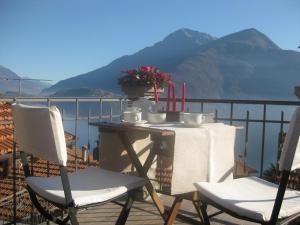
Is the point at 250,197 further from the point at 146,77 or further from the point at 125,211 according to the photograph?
the point at 146,77

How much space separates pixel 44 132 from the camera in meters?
1.60

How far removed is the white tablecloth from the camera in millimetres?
1994

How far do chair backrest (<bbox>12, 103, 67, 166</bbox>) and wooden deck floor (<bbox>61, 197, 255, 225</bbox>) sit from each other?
1294 mm

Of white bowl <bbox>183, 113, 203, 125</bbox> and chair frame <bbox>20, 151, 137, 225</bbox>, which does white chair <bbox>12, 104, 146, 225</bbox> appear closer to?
chair frame <bbox>20, 151, 137, 225</bbox>

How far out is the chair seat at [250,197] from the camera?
5.13 ft

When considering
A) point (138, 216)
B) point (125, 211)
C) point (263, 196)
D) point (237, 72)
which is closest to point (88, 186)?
point (125, 211)

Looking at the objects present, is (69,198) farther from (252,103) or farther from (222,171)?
(252,103)

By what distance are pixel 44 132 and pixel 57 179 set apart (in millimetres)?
565

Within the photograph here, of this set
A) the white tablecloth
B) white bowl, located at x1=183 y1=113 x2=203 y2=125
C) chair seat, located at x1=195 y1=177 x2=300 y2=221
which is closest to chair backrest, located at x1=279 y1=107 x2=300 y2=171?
chair seat, located at x1=195 y1=177 x2=300 y2=221

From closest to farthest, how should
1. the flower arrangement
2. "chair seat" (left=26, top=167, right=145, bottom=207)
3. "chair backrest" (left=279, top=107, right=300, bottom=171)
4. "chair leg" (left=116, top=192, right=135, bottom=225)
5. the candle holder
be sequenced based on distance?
"chair backrest" (left=279, top=107, right=300, bottom=171) < "chair seat" (left=26, top=167, right=145, bottom=207) < "chair leg" (left=116, top=192, right=135, bottom=225) < the candle holder < the flower arrangement

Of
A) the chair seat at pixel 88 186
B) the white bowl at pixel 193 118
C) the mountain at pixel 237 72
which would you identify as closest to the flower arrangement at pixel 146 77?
the white bowl at pixel 193 118

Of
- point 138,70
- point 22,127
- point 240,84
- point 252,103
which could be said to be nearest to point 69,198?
point 22,127

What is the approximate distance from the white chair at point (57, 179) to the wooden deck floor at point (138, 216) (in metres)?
0.85

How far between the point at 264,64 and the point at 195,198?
18418 centimetres
